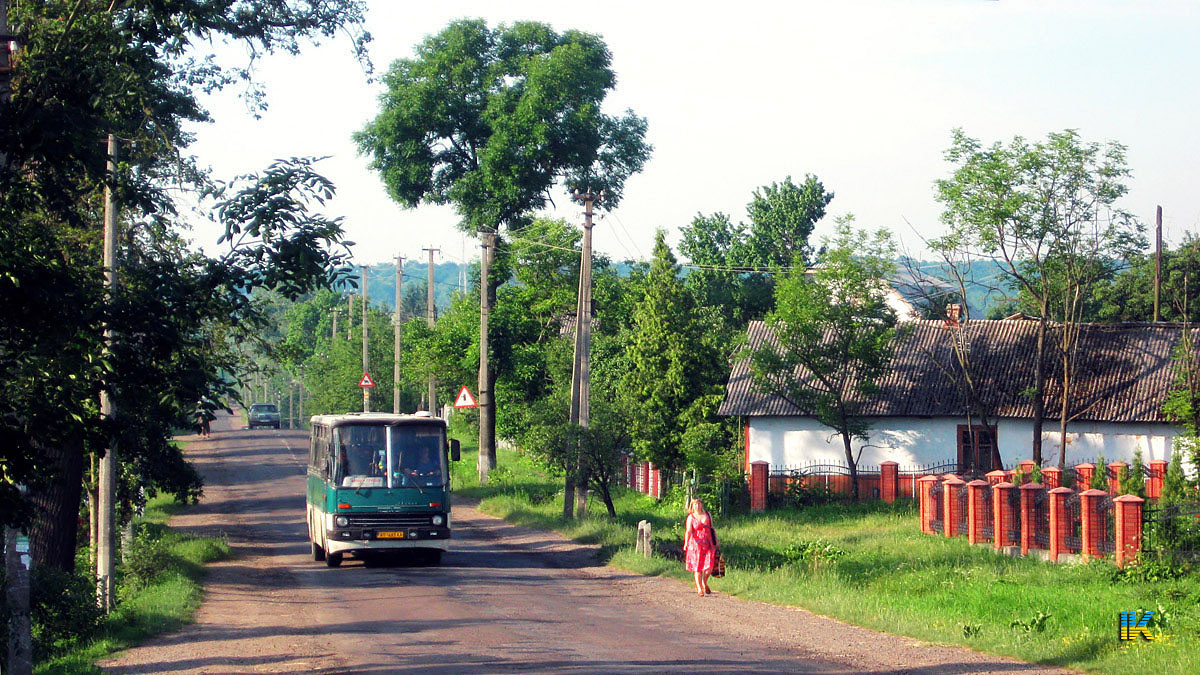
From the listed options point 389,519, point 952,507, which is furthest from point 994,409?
point 389,519

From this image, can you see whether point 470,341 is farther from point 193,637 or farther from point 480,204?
point 193,637

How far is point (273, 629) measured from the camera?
1422cm

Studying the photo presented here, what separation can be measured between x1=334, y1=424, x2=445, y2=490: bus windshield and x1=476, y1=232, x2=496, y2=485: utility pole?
1555cm

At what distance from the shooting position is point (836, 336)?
32.8 metres

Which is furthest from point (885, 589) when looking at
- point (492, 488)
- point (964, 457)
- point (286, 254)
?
point (492, 488)

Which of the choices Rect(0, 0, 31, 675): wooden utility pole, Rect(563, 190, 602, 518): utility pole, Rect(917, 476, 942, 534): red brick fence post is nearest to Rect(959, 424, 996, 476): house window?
Rect(917, 476, 942, 534): red brick fence post

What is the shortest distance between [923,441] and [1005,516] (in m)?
12.8

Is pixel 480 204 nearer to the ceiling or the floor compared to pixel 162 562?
nearer to the ceiling

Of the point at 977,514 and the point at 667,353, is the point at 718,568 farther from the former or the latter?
the point at 667,353

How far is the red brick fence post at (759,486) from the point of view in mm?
31031

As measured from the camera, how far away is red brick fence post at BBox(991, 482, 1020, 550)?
71.6 ft

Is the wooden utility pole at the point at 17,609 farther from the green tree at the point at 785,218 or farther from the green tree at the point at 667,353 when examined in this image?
the green tree at the point at 785,218

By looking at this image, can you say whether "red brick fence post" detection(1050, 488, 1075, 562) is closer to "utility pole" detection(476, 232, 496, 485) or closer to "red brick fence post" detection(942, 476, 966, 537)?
"red brick fence post" detection(942, 476, 966, 537)

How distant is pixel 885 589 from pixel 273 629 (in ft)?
30.9
